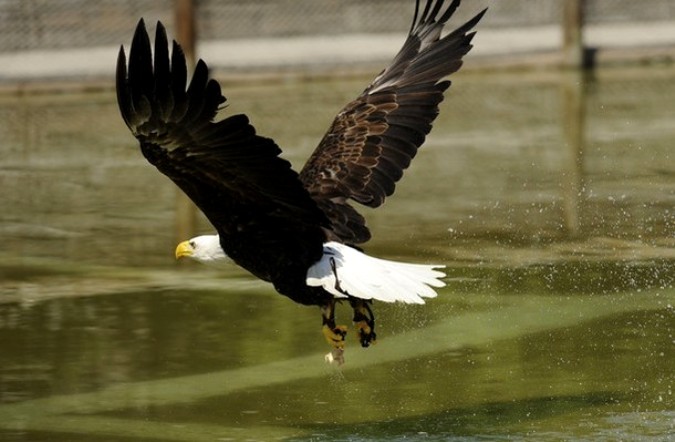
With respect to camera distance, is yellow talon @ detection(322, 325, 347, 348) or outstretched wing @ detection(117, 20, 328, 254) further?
yellow talon @ detection(322, 325, 347, 348)

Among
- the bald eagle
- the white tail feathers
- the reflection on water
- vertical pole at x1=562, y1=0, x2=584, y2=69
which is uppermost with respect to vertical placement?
vertical pole at x1=562, y1=0, x2=584, y2=69

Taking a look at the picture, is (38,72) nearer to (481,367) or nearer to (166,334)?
(166,334)

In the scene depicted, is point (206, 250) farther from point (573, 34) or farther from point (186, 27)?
point (573, 34)

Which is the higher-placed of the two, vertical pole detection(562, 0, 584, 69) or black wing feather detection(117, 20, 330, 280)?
vertical pole detection(562, 0, 584, 69)

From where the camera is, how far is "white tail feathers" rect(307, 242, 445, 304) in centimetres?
542

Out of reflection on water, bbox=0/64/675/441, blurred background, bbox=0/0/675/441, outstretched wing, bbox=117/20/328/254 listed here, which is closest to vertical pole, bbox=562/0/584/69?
blurred background, bbox=0/0/675/441

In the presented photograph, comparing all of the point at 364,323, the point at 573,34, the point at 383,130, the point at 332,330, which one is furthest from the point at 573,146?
the point at 332,330

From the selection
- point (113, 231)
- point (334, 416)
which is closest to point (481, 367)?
point (334, 416)

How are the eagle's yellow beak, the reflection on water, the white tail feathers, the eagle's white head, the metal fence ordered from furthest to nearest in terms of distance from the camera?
the metal fence < the eagle's yellow beak < the eagle's white head < the reflection on water < the white tail feathers

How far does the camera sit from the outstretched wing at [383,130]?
20.6ft

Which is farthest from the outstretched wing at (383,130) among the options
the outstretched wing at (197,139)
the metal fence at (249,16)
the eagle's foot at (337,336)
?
the metal fence at (249,16)

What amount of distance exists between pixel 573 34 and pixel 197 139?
9.93 m

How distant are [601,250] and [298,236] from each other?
2.72 m

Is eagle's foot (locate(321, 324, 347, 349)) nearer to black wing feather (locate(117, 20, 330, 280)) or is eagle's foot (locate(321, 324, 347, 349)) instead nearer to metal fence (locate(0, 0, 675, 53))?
black wing feather (locate(117, 20, 330, 280))
